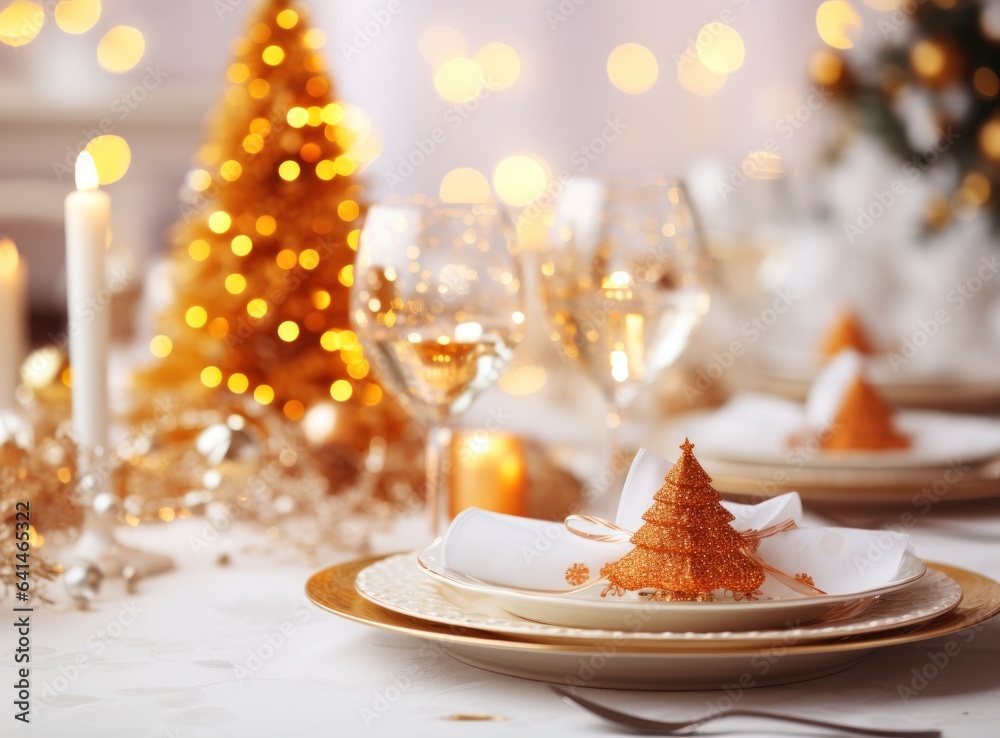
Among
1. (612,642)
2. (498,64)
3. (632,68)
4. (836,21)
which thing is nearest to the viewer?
(612,642)

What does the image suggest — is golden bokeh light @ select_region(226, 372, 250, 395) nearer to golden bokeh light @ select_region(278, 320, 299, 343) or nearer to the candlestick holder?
golden bokeh light @ select_region(278, 320, 299, 343)

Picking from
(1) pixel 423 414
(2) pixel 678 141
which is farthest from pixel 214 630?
(2) pixel 678 141

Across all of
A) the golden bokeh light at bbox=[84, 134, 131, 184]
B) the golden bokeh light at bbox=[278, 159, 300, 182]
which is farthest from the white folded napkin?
the golden bokeh light at bbox=[84, 134, 131, 184]

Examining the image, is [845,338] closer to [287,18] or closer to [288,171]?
[288,171]

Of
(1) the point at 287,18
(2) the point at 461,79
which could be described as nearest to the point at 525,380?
(1) the point at 287,18

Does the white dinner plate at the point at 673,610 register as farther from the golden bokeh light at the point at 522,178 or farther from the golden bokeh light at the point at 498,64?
the golden bokeh light at the point at 498,64

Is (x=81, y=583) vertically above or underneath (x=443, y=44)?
underneath
